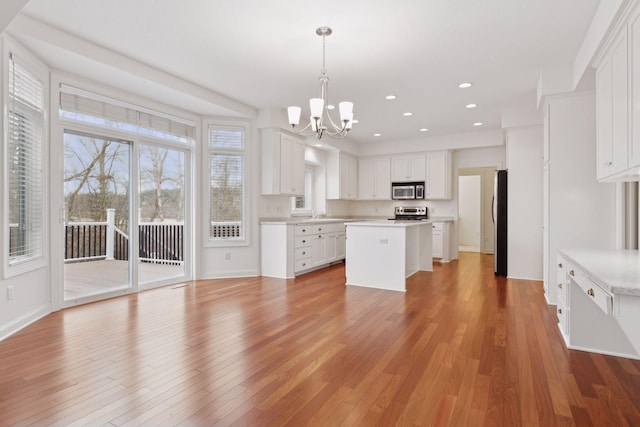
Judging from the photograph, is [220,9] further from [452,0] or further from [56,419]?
[56,419]

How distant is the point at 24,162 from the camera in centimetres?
325

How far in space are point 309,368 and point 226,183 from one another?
12.5ft

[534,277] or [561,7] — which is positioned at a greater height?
[561,7]

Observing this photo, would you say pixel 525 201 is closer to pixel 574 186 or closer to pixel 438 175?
pixel 574 186

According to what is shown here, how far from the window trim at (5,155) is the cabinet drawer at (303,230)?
10.6 ft

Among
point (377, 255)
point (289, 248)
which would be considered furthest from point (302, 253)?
point (377, 255)

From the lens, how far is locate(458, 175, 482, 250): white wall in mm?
9336

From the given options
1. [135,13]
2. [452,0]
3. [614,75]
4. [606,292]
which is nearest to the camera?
[606,292]

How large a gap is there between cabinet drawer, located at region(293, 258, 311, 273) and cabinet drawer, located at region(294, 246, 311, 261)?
2.0 inches

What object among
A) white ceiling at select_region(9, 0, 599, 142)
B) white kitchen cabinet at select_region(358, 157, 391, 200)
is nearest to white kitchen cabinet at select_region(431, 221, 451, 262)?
white kitchen cabinet at select_region(358, 157, 391, 200)

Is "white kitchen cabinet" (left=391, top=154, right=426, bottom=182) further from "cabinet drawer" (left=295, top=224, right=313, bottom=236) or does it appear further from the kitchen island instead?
the kitchen island

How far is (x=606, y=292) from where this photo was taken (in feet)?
5.22

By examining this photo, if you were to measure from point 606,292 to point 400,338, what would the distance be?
1649 millimetres

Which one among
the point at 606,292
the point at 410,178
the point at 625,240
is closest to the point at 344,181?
the point at 410,178
